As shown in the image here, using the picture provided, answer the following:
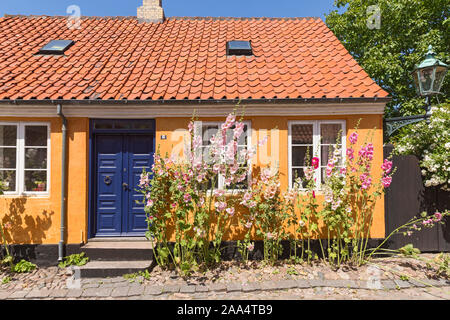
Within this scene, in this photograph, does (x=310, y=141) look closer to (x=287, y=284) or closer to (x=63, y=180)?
(x=287, y=284)

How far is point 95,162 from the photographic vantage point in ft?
17.5

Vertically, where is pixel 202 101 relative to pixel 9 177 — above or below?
above

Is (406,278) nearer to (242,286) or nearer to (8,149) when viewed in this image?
(242,286)

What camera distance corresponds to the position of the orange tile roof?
17.0ft

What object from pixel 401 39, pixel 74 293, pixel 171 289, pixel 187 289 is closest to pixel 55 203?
pixel 74 293

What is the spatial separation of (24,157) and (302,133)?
232 inches

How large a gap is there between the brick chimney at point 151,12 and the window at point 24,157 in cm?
536

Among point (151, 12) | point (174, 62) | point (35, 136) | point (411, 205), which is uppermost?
point (151, 12)

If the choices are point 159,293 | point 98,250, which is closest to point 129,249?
point 98,250

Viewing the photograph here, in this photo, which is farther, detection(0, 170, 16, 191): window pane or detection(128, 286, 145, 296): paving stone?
detection(0, 170, 16, 191): window pane

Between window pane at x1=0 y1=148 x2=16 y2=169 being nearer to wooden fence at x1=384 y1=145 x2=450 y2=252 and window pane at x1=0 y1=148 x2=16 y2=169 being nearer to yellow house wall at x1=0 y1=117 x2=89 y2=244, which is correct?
yellow house wall at x1=0 y1=117 x2=89 y2=244

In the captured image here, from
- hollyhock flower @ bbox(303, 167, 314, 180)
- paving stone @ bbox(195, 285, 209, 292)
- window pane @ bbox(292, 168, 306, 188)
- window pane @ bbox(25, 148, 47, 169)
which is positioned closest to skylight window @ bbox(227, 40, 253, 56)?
window pane @ bbox(292, 168, 306, 188)

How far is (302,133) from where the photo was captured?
5242 millimetres

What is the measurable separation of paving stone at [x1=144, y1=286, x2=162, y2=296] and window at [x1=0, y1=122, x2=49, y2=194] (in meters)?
3.04
